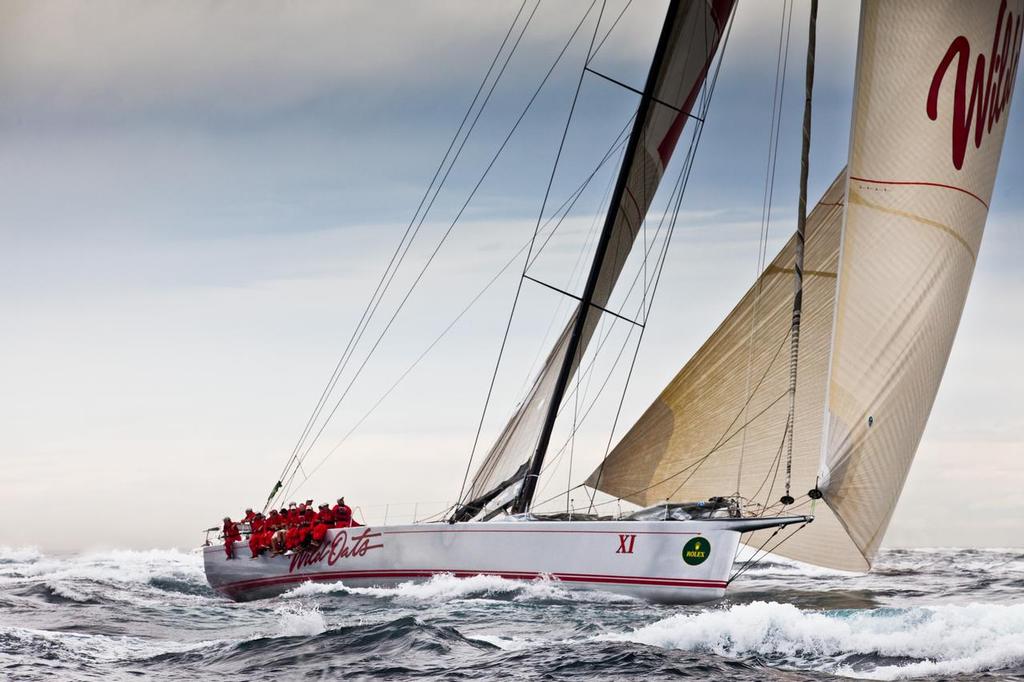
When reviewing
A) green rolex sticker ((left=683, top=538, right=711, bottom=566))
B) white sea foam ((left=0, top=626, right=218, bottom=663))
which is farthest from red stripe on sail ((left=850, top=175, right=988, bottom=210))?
white sea foam ((left=0, top=626, right=218, bottom=663))

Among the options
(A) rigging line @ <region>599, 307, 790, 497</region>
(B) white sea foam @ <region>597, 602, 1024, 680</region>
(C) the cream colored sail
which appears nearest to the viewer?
(B) white sea foam @ <region>597, 602, 1024, 680</region>

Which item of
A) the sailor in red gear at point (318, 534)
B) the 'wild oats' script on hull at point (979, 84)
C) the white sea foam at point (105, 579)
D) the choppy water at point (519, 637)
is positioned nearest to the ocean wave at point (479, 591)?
the choppy water at point (519, 637)

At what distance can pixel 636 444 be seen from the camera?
15.6 metres

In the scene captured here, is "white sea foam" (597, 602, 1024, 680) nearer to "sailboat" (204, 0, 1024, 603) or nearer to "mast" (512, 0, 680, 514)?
"sailboat" (204, 0, 1024, 603)

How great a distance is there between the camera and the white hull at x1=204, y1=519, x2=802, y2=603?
12953mm

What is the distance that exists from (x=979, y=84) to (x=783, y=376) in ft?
16.0

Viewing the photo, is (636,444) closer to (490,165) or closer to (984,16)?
(490,165)

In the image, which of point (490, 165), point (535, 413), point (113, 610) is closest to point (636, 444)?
point (535, 413)

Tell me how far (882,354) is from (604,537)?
432 centimetres

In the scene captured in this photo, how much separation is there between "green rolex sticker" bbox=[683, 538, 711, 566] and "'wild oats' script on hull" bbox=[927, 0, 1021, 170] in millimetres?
4872

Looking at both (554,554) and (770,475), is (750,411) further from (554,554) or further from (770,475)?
(554,554)

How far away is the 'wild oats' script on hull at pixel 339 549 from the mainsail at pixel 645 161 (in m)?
1.67

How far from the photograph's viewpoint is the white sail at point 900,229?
1064 centimetres

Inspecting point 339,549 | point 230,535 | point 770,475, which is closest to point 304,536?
point 339,549
